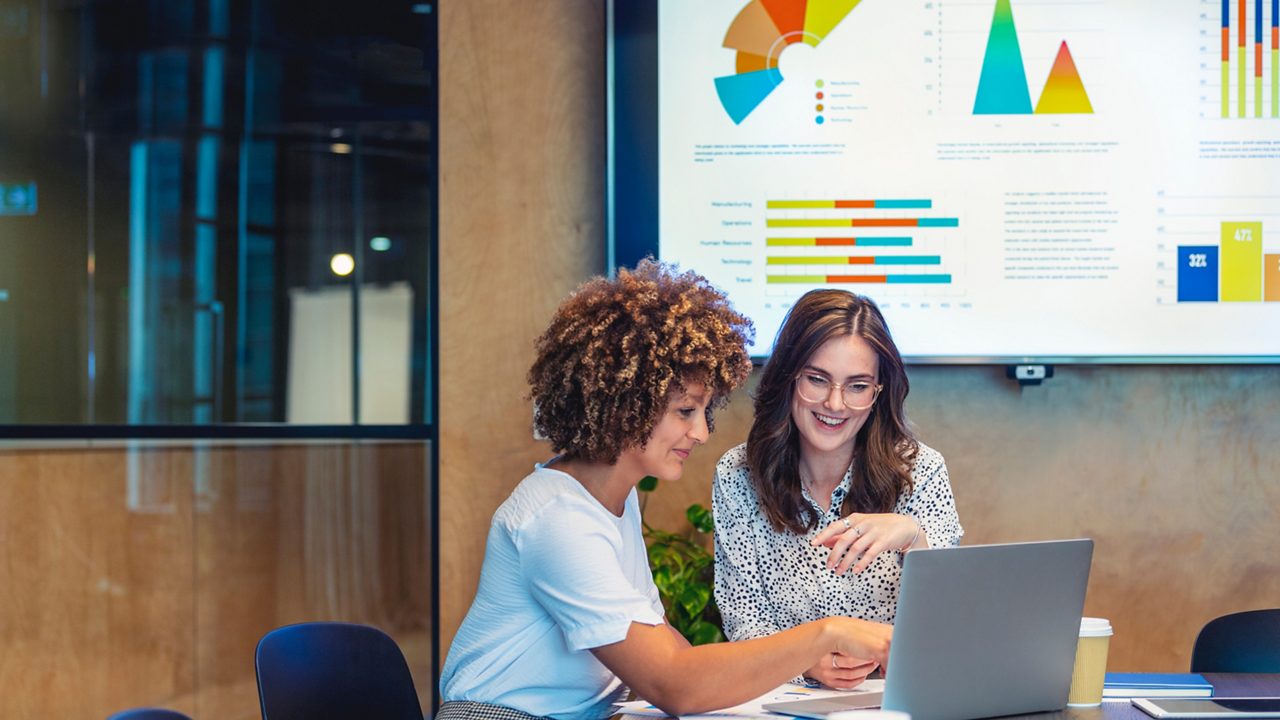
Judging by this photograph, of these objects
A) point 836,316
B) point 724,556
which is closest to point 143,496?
point 724,556

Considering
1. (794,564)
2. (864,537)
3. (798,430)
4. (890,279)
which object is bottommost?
(794,564)

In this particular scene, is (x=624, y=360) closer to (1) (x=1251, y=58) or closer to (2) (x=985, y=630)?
(2) (x=985, y=630)

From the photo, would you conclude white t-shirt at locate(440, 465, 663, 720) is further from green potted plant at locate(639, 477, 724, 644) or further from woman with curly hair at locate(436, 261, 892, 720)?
green potted plant at locate(639, 477, 724, 644)

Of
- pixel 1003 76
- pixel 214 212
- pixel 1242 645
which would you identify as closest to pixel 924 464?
pixel 1242 645

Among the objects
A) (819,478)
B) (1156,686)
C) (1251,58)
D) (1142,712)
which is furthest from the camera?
(1251,58)

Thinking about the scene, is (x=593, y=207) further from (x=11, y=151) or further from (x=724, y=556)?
(x=11, y=151)

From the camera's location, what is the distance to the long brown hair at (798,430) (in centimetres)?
220

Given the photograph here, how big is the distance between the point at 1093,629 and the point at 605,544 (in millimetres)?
734

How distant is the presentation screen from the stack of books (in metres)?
1.13

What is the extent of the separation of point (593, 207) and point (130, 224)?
139cm

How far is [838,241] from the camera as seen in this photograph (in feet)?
9.45

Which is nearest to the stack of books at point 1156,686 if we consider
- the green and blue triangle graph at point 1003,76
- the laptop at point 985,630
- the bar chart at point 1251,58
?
the laptop at point 985,630

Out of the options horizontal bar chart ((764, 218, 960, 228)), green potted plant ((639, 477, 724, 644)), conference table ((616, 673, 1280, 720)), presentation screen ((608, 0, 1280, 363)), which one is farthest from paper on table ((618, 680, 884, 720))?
horizontal bar chart ((764, 218, 960, 228))

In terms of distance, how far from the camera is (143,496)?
10.8ft
